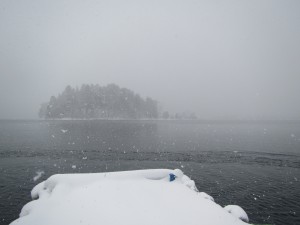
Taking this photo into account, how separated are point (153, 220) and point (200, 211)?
9.97ft

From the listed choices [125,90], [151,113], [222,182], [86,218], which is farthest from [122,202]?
[151,113]

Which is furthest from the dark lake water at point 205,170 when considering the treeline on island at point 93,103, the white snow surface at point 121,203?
the treeline on island at point 93,103

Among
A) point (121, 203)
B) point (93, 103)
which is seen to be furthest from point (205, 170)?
point (93, 103)

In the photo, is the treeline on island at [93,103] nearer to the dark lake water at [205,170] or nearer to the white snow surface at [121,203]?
the dark lake water at [205,170]

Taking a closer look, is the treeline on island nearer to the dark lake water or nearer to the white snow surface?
Result: the dark lake water

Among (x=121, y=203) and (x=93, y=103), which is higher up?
(x=93, y=103)

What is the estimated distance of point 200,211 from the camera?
11.2m

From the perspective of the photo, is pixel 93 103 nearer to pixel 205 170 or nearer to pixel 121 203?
pixel 205 170

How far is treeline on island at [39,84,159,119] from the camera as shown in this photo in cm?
13362

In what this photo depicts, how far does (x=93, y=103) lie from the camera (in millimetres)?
135375

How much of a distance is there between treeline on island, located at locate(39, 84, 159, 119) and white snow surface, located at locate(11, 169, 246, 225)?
12320 centimetres

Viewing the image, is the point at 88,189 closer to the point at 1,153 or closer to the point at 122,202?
the point at 122,202

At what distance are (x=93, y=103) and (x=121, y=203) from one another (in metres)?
130

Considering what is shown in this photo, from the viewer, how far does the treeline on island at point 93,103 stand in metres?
134
